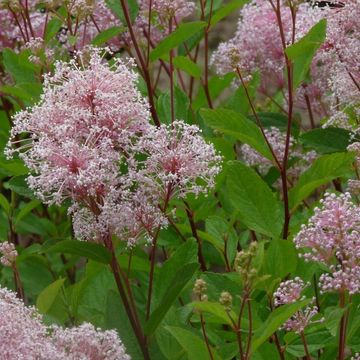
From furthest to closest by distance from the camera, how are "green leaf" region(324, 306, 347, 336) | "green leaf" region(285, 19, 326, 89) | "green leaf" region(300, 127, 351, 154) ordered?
"green leaf" region(300, 127, 351, 154) → "green leaf" region(285, 19, 326, 89) → "green leaf" region(324, 306, 347, 336)

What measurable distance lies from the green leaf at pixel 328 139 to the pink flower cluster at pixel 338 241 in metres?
0.69

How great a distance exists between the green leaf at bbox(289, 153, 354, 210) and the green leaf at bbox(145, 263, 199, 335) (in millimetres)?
402

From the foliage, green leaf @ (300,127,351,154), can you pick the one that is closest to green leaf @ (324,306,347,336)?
the foliage

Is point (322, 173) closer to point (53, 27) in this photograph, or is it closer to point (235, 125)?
point (235, 125)

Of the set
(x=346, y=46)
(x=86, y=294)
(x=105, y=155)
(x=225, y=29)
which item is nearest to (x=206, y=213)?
(x=86, y=294)

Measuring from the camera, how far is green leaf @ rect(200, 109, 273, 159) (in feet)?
6.97

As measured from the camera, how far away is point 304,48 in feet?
6.68

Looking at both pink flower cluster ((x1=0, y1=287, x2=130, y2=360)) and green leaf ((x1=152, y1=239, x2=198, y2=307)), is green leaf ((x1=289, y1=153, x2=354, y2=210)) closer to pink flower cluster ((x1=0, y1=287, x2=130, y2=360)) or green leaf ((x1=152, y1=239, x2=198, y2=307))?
green leaf ((x1=152, y1=239, x2=198, y2=307))

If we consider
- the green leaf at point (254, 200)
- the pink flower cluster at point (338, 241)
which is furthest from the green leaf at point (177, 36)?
the pink flower cluster at point (338, 241)

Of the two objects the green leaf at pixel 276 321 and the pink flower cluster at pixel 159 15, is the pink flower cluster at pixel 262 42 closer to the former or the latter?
the pink flower cluster at pixel 159 15

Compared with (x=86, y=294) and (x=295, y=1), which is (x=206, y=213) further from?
(x=295, y=1)

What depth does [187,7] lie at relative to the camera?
2760 millimetres

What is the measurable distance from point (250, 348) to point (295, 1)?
2.58ft

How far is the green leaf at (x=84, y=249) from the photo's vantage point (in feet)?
5.93
